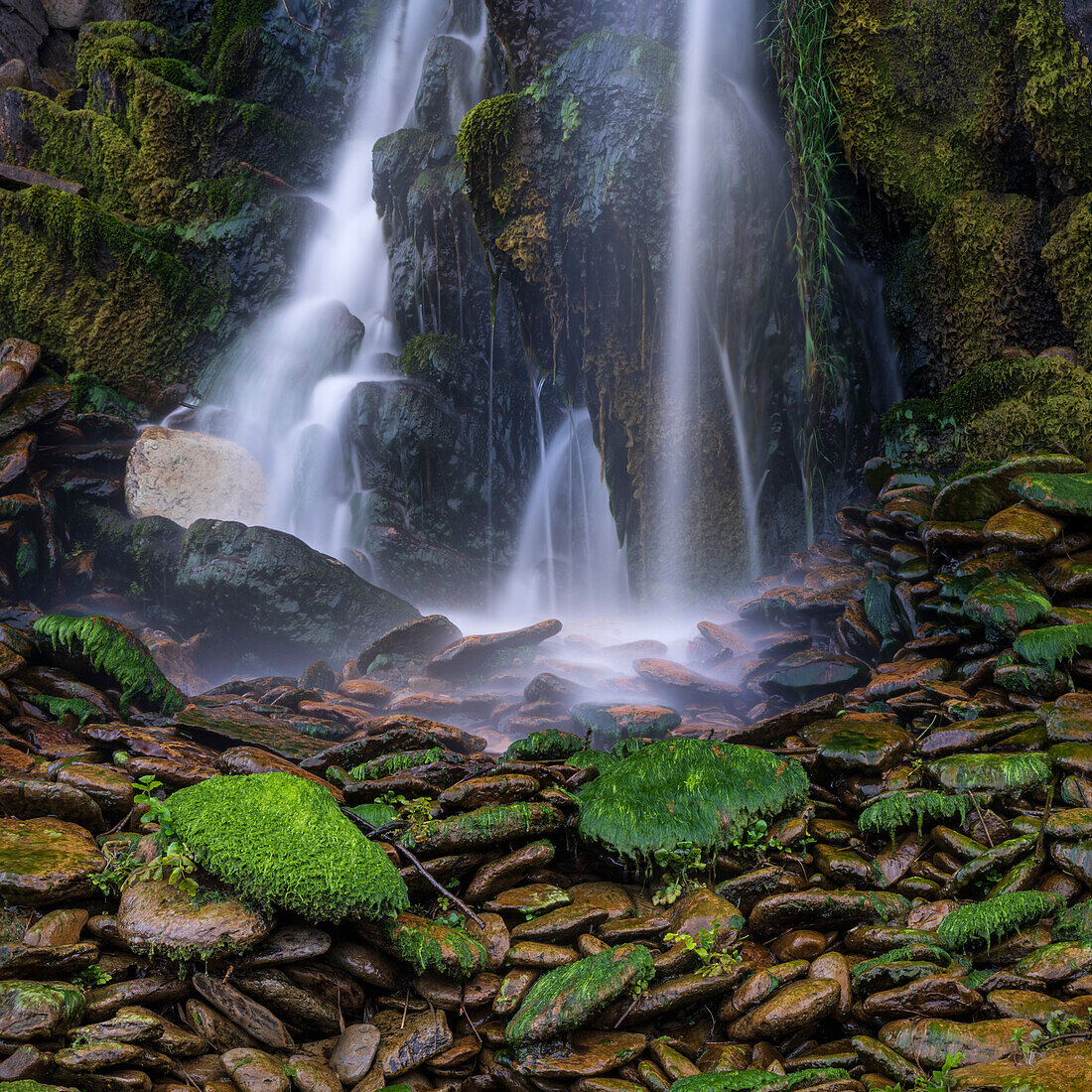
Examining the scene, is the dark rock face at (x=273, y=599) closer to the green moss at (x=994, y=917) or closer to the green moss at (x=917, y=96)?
the green moss at (x=994, y=917)

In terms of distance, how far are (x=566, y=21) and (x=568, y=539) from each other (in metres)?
Answer: 7.09

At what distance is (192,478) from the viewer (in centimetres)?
1163

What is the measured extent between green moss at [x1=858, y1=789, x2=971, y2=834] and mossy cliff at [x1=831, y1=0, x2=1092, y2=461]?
18.9ft

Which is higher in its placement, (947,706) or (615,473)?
(615,473)

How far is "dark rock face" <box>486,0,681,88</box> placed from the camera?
9.98 metres

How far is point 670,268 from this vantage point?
9.58 meters

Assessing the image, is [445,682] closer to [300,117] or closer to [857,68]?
[857,68]

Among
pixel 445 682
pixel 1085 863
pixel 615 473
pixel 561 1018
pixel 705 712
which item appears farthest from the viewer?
pixel 615 473

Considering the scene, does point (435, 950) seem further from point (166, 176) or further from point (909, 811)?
point (166, 176)

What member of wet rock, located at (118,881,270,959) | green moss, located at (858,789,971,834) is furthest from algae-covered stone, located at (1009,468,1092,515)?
wet rock, located at (118,881,270,959)

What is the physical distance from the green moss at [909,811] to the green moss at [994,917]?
541 mm

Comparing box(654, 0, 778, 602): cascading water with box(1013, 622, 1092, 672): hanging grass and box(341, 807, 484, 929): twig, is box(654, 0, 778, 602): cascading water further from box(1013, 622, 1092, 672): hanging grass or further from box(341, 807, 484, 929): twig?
box(341, 807, 484, 929): twig

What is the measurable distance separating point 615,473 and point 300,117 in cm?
1265

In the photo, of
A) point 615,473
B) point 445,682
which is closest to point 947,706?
point 445,682
